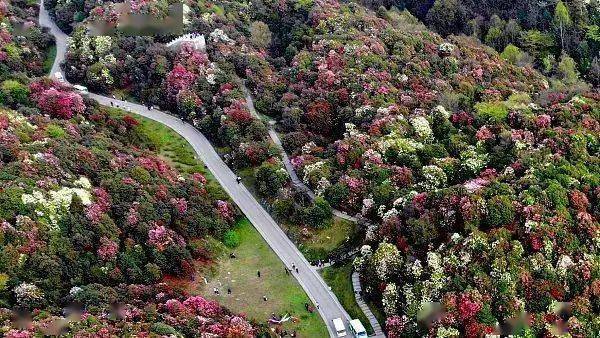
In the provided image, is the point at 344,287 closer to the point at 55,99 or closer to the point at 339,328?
the point at 339,328

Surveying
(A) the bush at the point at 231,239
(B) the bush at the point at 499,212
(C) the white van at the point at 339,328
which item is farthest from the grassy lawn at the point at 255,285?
(B) the bush at the point at 499,212

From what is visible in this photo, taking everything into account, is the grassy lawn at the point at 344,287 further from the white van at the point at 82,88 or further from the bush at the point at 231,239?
the white van at the point at 82,88

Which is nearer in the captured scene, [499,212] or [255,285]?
[499,212]

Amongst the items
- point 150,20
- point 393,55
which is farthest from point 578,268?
point 150,20

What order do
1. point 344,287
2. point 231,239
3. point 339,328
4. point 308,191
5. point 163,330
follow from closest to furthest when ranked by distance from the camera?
point 163,330, point 339,328, point 344,287, point 231,239, point 308,191

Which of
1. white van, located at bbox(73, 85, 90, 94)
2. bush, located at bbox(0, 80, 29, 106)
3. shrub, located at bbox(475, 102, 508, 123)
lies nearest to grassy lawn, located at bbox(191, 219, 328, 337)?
shrub, located at bbox(475, 102, 508, 123)

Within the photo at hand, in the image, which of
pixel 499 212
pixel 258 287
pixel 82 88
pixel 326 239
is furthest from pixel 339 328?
pixel 82 88
